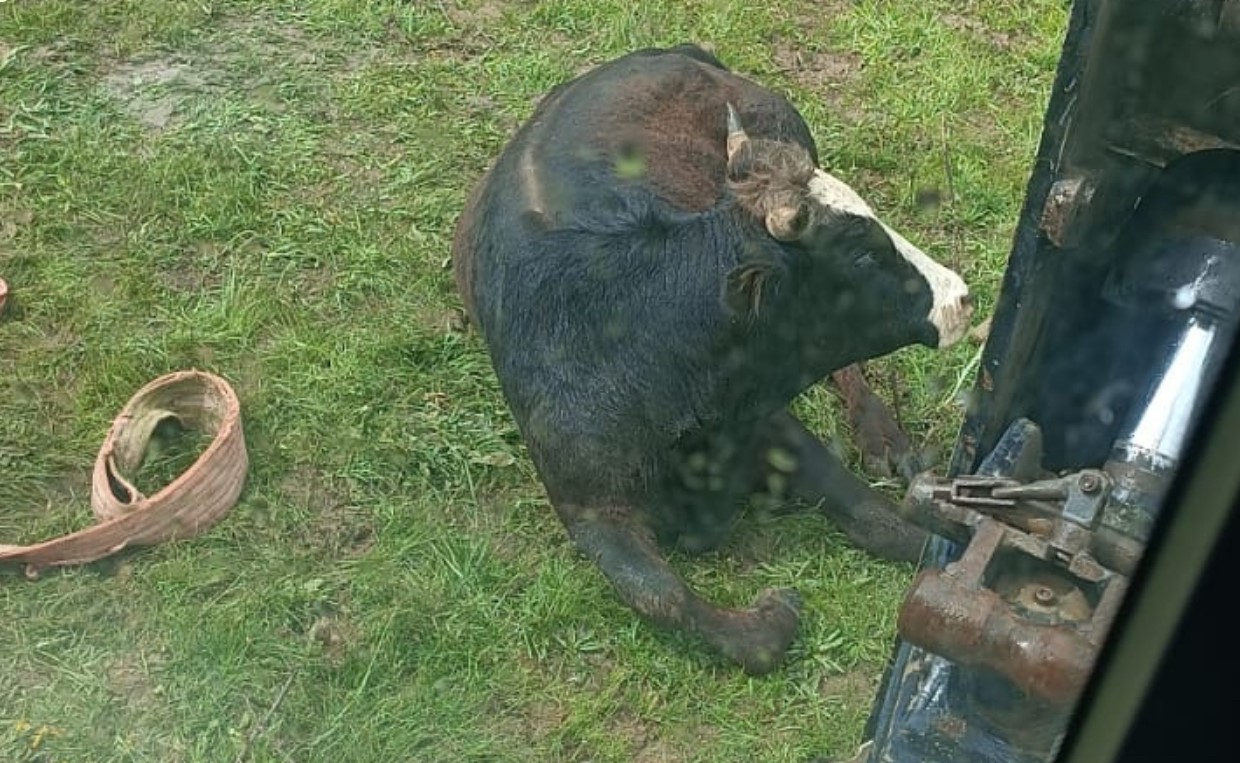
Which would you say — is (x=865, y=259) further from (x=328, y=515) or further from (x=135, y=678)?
(x=135, y=678)

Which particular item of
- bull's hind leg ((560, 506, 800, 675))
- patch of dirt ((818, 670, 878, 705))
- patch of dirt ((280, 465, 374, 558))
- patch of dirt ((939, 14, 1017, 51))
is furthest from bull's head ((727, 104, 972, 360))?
patch of dirt ((939, 14, 1017, 51))

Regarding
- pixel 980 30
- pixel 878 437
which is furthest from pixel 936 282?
pixel 980 30

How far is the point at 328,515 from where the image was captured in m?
3.94

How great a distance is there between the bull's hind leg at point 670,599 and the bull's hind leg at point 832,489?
274 millimetres

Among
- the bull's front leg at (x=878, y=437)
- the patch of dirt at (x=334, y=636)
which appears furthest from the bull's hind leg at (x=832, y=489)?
the patch of dirt at (x=334, y=636)

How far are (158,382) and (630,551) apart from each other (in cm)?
123

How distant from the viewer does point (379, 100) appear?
528cm

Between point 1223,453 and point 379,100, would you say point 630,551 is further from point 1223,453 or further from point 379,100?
point 1223,453

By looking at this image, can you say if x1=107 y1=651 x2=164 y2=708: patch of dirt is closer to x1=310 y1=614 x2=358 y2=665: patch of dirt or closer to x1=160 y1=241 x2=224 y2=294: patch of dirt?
x1=310 y1=614 x2=358 y2=665: patch of dirt

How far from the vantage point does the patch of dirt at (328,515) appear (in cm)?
386

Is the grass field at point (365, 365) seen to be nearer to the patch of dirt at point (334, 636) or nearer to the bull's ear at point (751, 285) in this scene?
the patch of dirt at point (334, 636)

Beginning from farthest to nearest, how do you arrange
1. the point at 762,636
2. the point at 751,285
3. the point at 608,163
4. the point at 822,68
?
the point at 822,68 → the point at 608,163 → the point at 751,285 → the point at 762,636

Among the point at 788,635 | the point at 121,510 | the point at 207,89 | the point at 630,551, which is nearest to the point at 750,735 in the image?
the point at 788,635

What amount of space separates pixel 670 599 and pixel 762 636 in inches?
8.2
